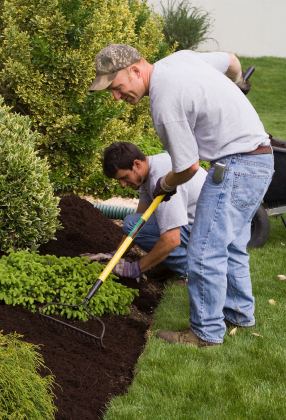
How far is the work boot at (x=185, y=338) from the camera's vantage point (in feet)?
15.0

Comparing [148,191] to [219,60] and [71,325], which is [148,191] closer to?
[219,60]

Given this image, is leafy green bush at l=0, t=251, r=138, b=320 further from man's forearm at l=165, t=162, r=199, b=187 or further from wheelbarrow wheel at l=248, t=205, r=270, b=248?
wheelbarrow wheel at l=248, t=205, r=270, b=248

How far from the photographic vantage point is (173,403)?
150 inches

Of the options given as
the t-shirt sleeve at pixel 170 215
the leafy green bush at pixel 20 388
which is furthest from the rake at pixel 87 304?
the leafy green bush at pixel 20 388

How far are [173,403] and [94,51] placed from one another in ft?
14.7

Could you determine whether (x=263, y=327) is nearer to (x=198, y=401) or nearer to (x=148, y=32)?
(x=198, y=401)

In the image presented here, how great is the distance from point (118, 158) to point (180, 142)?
95cm

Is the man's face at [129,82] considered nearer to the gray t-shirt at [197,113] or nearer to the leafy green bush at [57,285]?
the gray t-shirt at [197,113]

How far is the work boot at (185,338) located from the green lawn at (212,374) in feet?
0.23

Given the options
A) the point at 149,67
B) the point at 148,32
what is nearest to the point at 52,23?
the point at 149,67

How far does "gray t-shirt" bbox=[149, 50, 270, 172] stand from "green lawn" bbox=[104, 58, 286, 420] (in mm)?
1114

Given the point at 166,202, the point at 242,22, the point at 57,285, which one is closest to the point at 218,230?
the point at 166,202

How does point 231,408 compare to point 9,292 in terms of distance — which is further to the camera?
point 9,292

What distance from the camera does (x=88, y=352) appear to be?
425cm
